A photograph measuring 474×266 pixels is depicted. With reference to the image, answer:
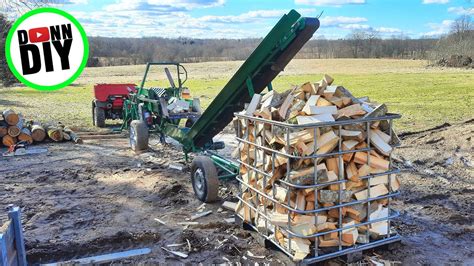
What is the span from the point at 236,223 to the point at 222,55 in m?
75.7

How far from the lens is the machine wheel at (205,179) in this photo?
22.3 ft

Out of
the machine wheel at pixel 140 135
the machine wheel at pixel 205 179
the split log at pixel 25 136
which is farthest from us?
the split log at pixel 25 136

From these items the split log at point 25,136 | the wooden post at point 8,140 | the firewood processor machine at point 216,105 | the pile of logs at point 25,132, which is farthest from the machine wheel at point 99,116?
the firewood processor machine at point 216,105

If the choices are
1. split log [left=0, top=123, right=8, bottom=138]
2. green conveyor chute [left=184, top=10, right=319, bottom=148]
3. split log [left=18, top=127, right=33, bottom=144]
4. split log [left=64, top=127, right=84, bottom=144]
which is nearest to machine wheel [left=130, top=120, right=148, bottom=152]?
split log [left=64, top=127, right=84, bottom=144]

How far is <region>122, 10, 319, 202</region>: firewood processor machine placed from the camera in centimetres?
559

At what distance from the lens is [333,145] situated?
181 inches

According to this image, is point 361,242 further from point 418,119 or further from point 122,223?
point 418,119

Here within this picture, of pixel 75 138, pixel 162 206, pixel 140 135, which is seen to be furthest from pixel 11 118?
pixel 162 206

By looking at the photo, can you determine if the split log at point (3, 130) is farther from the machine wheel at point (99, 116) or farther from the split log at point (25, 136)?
the machine wheel at point (99, 116)

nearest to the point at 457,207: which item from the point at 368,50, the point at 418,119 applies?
the point at 418,119

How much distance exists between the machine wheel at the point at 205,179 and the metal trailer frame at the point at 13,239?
3.33 meters

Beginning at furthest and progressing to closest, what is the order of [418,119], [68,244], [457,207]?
[418,119] → [457,207] → [68,244]

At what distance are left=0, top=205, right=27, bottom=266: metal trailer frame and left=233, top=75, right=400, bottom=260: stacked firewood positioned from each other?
8.01 feet

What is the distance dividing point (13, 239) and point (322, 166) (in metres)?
2.84
